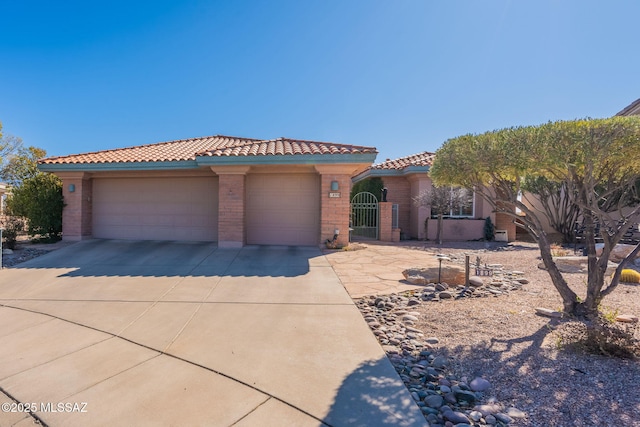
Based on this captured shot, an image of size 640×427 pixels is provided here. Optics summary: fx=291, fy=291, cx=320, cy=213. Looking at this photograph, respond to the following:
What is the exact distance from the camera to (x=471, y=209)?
595 inches

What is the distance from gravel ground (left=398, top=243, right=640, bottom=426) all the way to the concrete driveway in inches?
37.3

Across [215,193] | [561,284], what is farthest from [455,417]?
[215,193]

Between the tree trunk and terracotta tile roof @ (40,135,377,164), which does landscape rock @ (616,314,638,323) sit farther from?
terracotta tile roof @ (40,135,377,164)

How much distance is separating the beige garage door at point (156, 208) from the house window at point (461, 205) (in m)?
10.6

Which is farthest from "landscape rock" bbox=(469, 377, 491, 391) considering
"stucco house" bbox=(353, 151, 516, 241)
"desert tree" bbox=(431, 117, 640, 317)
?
"stucco house" bbox=(353, 151, 516, 241)

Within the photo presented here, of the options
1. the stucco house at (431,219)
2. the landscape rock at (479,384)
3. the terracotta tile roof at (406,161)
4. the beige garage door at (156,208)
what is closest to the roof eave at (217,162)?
the beige garage door at (156,208)

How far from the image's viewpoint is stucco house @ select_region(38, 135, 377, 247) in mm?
9719

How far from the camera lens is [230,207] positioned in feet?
32.1

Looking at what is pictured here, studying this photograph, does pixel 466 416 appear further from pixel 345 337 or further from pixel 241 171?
pixel 241 171

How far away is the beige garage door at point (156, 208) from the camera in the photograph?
10.9 meters

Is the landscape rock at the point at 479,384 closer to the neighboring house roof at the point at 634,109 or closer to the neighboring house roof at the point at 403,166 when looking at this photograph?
the neighboring house roof at the point at 403,166

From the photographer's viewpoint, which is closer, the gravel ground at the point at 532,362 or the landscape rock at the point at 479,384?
the gravel ground at the point at 532,362

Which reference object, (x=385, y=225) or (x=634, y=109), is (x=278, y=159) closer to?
(x=385, y=225)

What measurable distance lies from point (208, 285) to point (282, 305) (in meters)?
2.03
